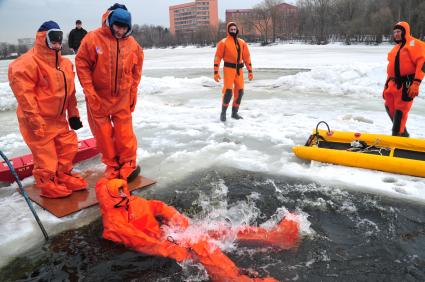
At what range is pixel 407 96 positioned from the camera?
4.81 metres

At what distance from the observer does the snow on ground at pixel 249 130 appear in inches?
150

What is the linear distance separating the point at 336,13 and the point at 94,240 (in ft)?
224

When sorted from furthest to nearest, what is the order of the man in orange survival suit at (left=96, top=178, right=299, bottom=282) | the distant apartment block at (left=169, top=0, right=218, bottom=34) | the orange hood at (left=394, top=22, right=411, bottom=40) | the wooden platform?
the distant apartment block at (left=169, top=0, right=218, bottom=34) → the orange hood at (left=394, top=22, right=411, bottom=40) → the wooden platform → the man in orange survival suit at (left=96, top=178, right=299, bottom=282)

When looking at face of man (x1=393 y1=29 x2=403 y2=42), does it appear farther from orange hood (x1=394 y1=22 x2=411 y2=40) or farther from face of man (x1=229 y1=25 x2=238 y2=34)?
face of man (x1=229 y1=25 x2=238 y2=34)

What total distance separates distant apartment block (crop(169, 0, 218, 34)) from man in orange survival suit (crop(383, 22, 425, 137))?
11623 centimetres

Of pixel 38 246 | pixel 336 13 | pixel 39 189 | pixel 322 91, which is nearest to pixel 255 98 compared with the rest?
pixel 322 91

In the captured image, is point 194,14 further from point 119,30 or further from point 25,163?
point 119,30

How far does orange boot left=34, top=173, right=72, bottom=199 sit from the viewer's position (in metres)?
3.68

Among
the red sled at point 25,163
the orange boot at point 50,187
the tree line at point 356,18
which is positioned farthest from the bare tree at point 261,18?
the orange boot at point 50,187

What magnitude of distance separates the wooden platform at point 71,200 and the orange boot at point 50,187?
2.0 inches

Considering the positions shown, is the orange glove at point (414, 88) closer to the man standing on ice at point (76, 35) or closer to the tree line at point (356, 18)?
the man standing on ice at point (76, 35)

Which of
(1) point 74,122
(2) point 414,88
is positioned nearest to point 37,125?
(1) point 74,122

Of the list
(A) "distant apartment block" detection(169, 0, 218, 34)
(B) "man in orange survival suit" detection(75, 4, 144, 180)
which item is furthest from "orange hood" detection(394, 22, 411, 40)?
(A) "distant apartment block" detection(169, 0, 218, 34)

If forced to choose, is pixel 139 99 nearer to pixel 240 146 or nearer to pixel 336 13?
pixel 240 146
